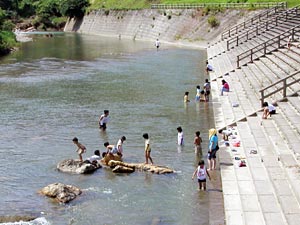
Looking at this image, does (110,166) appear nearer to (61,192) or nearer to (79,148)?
(79,148)

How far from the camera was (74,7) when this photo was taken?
118 meters

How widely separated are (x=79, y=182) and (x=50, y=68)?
110ft

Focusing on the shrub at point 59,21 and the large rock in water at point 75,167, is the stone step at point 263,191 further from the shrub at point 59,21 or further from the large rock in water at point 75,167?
the shrub at point 59,21

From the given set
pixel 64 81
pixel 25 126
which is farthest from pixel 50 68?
pixel 25 126

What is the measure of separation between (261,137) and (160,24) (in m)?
60.6

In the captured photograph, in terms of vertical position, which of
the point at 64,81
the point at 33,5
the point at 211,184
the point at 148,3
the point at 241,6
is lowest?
the point at 211,184

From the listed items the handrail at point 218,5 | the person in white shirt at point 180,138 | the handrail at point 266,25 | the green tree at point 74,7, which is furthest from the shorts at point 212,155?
the green tree at point 74,7

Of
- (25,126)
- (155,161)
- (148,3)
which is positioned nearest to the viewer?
(155,161)

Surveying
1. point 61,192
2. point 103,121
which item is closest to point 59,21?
point 103,121

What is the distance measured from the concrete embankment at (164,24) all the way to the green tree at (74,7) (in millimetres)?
7981

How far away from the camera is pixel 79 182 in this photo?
1873 cm

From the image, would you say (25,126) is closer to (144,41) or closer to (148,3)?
(144,41)

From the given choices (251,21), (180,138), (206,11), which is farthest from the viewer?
(206,11)

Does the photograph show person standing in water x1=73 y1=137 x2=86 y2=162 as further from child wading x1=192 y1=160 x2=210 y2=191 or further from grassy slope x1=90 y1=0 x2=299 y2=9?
grassy slope x1=90 y1=0 x2=299 y2=9
